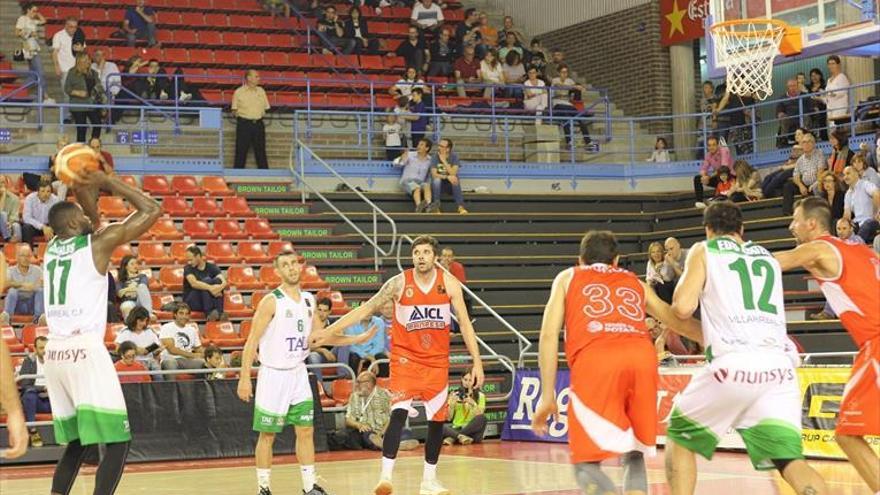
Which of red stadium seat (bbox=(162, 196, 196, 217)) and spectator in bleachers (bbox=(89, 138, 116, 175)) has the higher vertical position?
spectator in bleachers (bbox=(89, 138, 116, 175))

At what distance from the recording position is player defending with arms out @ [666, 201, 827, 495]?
26.5 ft

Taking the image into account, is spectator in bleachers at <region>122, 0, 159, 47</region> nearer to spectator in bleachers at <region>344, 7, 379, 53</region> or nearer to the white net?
spectator in bleachers at <region>344, 7, 379, 53</region>

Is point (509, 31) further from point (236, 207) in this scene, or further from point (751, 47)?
point (751, 47)

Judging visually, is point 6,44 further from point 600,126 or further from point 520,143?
point 600,126

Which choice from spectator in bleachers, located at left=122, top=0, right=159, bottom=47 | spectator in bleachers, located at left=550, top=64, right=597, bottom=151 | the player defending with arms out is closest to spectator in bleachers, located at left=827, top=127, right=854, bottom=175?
spectator in bleachers, located at left=550, top=64, right=597, bottom=151

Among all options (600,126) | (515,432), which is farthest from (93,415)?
(600,126)

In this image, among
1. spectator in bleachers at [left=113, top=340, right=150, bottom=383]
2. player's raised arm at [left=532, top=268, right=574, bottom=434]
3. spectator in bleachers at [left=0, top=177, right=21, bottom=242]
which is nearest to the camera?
player's raised arm at [left=532, top=268, right=574, bottom=434]

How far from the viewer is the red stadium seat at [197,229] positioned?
21578 millimetres

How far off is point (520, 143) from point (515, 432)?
31.0 feet

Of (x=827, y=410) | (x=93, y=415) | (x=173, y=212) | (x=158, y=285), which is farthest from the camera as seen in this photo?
(x=173, y=212)

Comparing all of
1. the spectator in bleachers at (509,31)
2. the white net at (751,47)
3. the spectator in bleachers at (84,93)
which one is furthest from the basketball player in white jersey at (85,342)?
the spectator in bleachers at (509,31)

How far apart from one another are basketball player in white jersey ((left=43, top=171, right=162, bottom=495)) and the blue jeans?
1003 centimetres

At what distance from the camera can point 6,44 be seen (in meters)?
25.5

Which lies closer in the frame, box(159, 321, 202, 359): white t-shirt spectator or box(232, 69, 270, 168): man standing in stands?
box(159, 321, 202, 359): white t-shirt spectator
